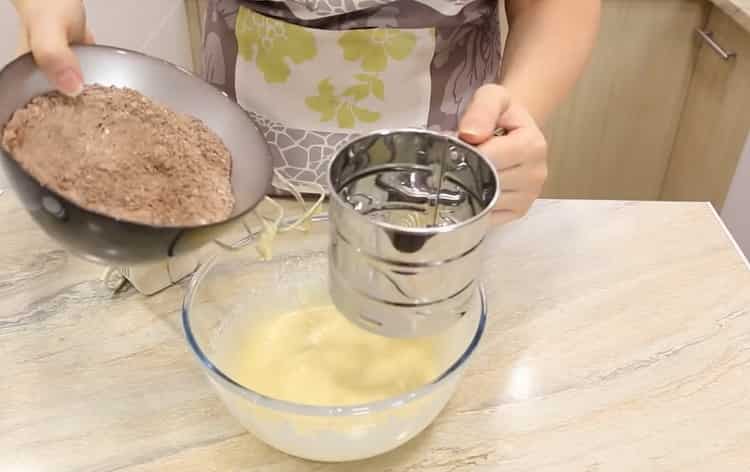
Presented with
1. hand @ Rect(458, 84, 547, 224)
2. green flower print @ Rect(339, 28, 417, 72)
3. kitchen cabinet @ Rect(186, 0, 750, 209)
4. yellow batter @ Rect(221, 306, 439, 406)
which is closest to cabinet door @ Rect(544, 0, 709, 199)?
kitchen cabinet @ Rect(186, 0, 750, 209)

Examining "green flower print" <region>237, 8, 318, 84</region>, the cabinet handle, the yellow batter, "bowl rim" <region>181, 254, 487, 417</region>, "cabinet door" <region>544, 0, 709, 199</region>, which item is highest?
"green flower print" <region>237, 8, 318, 84</region>

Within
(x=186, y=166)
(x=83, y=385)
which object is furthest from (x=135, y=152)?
(x=83, y=385)

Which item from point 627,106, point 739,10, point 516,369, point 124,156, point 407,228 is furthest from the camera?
point 627,106

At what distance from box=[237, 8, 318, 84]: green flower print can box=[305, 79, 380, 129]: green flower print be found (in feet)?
0.15

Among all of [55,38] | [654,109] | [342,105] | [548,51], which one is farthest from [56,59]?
[654,109]

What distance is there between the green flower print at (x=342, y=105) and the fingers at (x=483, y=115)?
0.99 ft

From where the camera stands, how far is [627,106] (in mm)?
1875

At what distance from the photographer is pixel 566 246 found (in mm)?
863

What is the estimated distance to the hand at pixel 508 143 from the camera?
639 mm

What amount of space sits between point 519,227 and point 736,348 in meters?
0.26

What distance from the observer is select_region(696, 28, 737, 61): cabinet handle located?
163 centimetres

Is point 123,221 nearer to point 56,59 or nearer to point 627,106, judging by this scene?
point 56,59

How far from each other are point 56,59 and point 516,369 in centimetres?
48

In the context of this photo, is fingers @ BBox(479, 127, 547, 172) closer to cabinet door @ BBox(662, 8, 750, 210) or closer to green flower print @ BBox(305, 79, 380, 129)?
green flower print @ BBox(305, 79, 380, 129)
